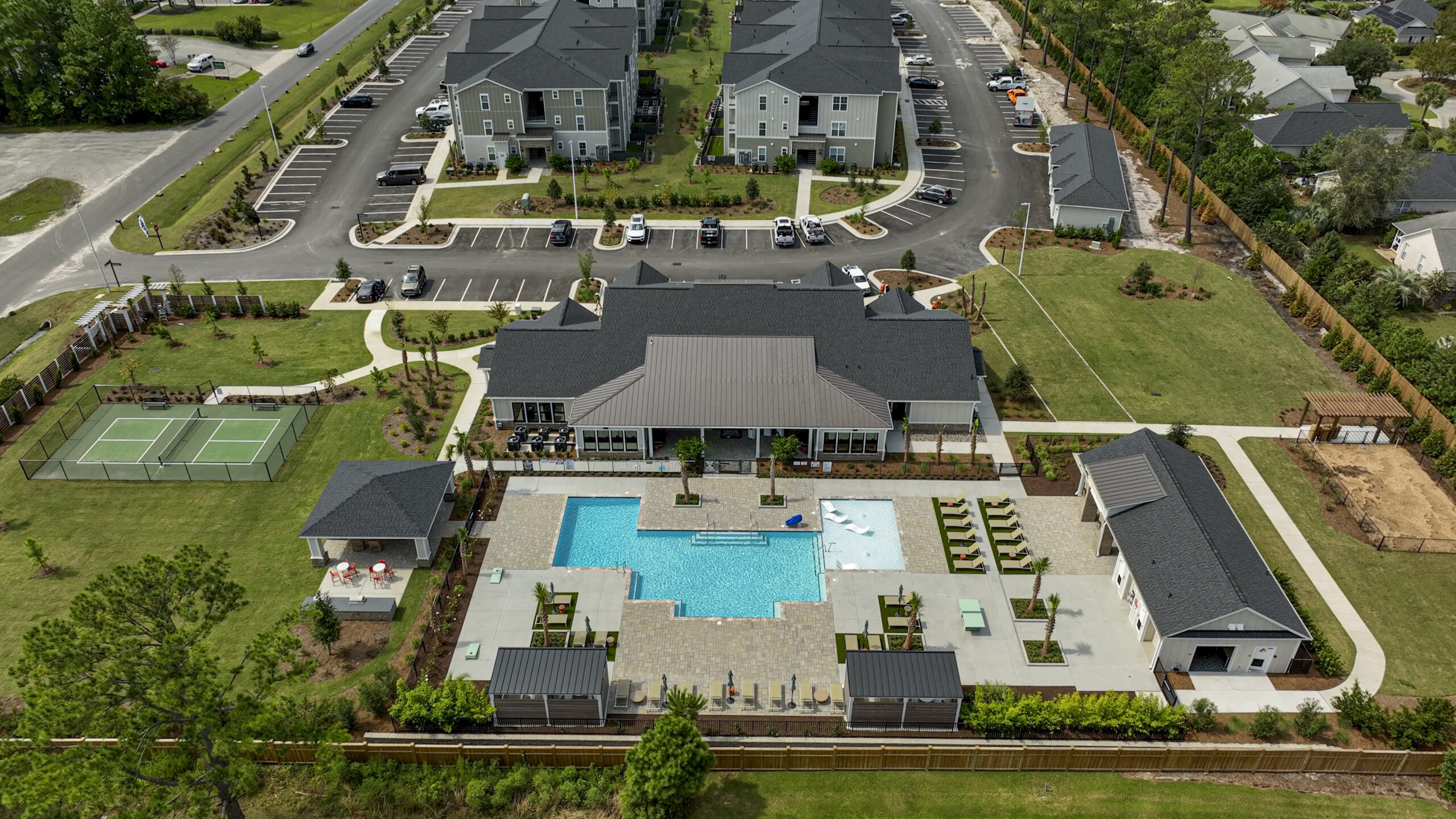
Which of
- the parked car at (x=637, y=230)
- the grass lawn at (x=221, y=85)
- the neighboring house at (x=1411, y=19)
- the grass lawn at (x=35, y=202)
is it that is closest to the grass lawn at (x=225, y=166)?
the grass lawn at (x=221, y=85)

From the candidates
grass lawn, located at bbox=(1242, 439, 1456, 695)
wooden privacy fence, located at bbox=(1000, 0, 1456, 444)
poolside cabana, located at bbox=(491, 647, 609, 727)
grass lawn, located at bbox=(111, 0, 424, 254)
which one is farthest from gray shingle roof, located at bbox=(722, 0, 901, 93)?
poolside cabana, located at bbox=(491, 647, 609, 727)

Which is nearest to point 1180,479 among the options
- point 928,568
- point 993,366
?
point 928,568

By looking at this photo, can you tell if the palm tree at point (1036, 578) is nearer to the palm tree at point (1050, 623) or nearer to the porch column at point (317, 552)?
the palm tree at point (1050, 623)

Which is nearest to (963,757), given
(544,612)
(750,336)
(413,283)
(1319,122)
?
(544,612)

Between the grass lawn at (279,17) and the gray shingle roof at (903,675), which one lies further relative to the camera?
the grass lawn at (279,17)

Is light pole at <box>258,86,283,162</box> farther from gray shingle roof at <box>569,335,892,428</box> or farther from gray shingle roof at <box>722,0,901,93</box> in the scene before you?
gray shingle roof at <box>569,335,892,428</box>

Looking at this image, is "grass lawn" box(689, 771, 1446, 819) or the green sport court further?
the green sport court

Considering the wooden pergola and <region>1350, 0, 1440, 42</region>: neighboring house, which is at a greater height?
<region>1350, 0, 1440, 42</region>: neighboring house

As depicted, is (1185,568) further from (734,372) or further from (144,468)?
(144,468)
